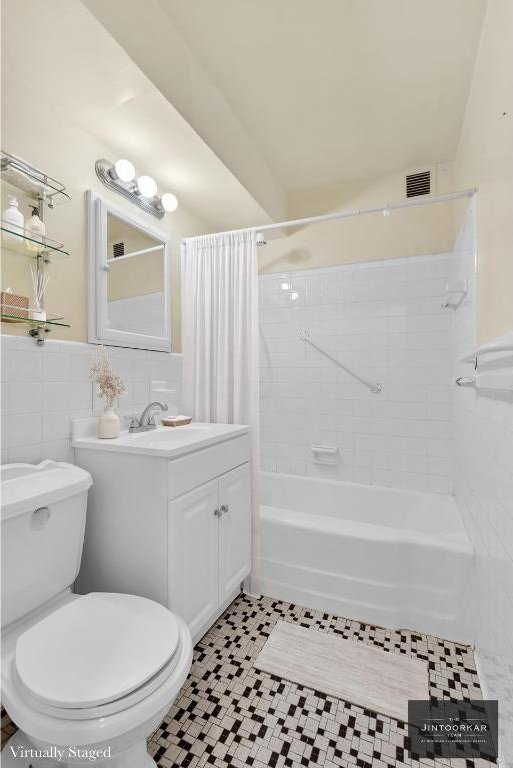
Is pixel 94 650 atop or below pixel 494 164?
below

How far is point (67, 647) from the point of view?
100 centimetres

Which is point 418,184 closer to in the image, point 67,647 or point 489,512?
point 489,512

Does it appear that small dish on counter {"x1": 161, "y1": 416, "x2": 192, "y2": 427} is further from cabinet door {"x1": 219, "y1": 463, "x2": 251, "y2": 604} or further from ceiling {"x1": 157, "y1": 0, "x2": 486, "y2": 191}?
ceiling {"x1": 157, "y1": 0, "x2": 486, "y2": 191}

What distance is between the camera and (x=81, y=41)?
1234 mm

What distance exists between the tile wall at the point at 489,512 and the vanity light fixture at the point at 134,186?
1576 mm

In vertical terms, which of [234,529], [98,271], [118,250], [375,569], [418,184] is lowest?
[375,569]

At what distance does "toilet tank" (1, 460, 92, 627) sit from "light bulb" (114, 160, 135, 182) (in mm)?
1332

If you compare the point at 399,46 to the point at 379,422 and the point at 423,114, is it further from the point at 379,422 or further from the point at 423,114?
the point at 379,422

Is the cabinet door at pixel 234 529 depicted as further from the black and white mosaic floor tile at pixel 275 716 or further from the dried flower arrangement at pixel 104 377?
the dried flower arrangement at pixel 104 377

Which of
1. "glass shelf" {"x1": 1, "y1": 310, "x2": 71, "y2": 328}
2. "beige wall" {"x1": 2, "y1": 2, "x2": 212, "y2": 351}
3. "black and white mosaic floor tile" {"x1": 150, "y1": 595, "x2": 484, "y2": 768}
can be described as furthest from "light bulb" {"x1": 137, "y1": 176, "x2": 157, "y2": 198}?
A: "black and white mosaic floor tile" {"x1": 150, "y1": 595, "x2": 484, "y2": 768}

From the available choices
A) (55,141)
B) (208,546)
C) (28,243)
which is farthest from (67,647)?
(55,141)

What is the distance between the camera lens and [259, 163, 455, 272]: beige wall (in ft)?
7.86

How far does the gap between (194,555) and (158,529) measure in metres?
0.24

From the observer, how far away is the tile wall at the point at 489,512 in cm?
108
